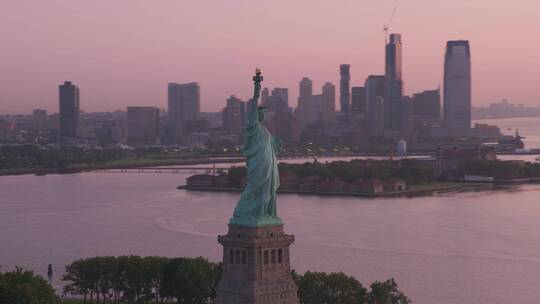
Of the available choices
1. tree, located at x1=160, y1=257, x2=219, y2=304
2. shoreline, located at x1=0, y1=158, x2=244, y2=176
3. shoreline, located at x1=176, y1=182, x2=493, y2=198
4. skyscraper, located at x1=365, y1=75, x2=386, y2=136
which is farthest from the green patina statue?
skyscraper, located at x1=365, y1=75, x2=386, y2=136

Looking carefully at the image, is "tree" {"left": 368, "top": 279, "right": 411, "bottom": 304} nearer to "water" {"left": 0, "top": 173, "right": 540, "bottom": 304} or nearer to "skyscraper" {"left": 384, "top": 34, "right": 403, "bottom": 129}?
"water" {"left": 0, "top": 173, "right": 540, "bottom": 304}

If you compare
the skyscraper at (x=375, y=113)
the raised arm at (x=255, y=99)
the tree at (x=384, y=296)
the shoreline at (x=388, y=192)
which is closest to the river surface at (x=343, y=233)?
the shoreline at (x=388, y=192)

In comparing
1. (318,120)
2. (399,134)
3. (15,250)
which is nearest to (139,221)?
(15,250)

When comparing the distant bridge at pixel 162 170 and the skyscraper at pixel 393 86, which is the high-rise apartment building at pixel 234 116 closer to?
the skyscraper at pixel 393 86

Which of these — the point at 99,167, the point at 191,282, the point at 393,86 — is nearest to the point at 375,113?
the point at 393,86

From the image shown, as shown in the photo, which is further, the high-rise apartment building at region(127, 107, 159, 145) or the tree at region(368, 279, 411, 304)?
the high-rise apartment building at region(127, 107, 159, 145)

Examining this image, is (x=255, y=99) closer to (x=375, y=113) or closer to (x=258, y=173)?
(x=258, y=173)
